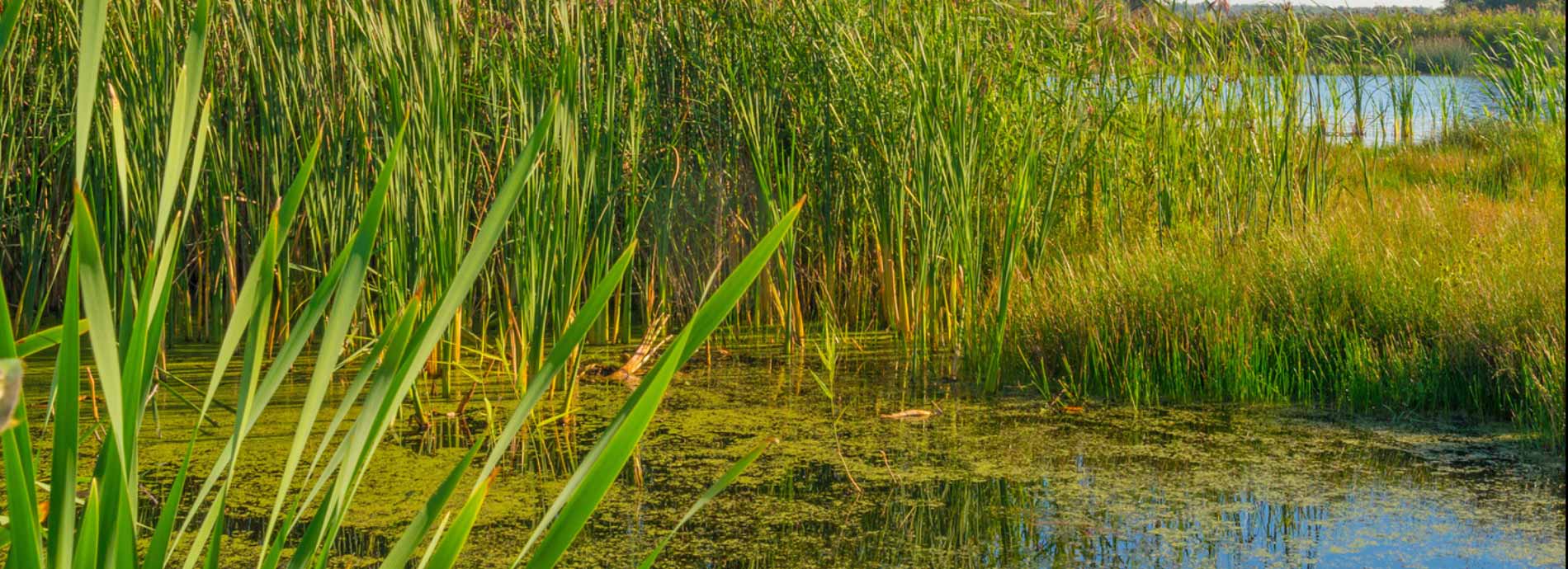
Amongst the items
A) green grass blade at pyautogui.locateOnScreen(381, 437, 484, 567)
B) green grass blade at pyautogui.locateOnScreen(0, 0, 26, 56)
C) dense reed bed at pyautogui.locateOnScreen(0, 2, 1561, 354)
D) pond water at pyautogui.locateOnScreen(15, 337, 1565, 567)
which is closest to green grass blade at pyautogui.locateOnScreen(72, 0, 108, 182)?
green grass blade at pyautogui.locateOnScreen(0, 0, 26, 56)

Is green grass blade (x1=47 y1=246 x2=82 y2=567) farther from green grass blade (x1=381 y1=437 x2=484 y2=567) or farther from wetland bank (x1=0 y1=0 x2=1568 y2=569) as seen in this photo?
wetland bank (x1=0 y1=0 x2=1568 y2=569)

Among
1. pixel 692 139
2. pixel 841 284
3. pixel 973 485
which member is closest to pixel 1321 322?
pixel 973 485

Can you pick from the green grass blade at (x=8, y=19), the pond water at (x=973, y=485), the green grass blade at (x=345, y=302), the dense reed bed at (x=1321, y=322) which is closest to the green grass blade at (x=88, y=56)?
the green grass blade at (x=8, y=19)

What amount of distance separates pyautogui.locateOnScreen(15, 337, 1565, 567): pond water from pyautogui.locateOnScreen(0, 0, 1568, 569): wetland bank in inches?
0.5

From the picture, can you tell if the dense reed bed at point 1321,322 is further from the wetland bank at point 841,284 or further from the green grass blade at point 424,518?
the green grass blade at point 424,518

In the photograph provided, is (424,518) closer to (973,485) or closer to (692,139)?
(973,485)

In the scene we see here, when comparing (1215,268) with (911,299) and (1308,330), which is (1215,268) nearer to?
(1308,330)

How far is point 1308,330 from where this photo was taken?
338 centimetres

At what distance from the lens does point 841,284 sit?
4211mm

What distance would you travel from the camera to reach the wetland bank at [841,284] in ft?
8.13

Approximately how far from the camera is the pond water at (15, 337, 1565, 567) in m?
2.28

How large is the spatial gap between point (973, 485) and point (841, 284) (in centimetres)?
161

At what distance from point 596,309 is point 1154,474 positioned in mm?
1958

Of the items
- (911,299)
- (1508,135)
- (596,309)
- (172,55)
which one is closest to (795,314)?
(911,299)
